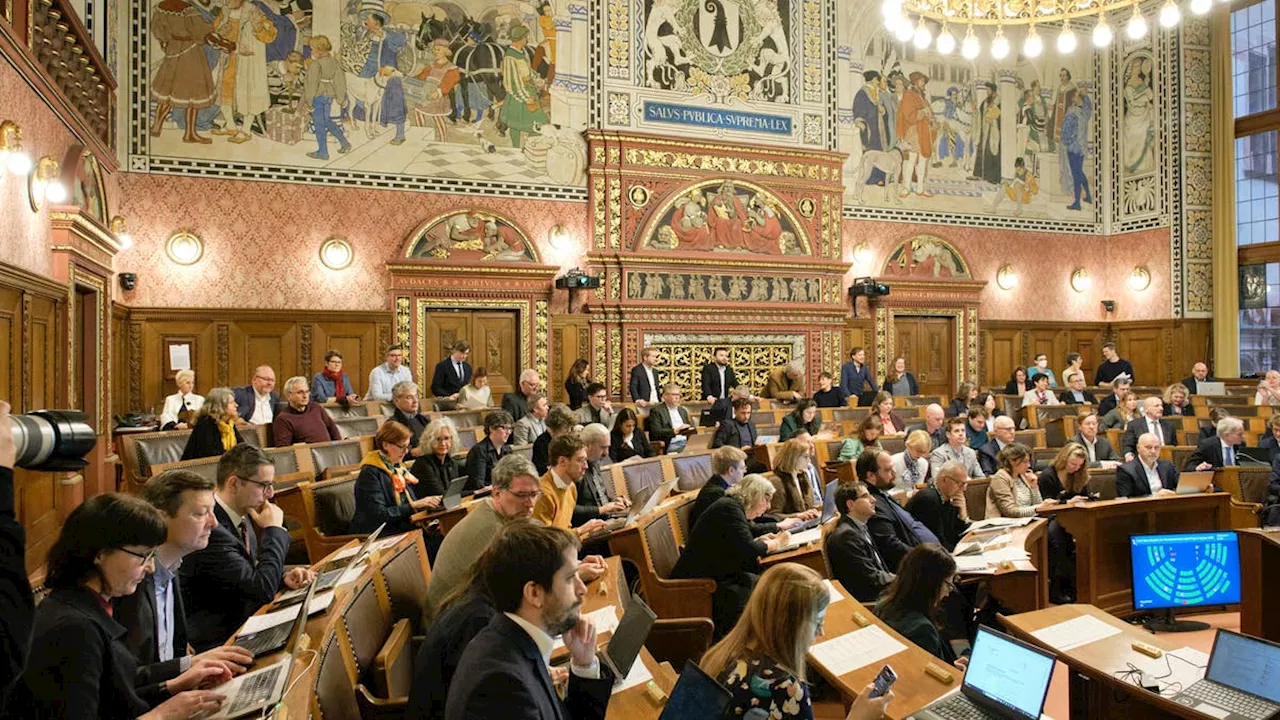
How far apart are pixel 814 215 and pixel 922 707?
13.2m

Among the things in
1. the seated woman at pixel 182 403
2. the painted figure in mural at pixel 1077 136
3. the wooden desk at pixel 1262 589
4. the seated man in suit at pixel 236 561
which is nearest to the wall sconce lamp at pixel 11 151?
the seated woman at pixel 182 403

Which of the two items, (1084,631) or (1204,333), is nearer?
(1084,631)

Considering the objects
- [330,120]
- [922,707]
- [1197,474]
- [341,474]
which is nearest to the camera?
[922,707]

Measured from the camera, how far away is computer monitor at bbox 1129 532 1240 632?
226 inches

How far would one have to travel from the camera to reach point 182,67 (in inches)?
476

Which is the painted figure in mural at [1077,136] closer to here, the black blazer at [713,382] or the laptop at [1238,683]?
the black blazer at [713,382]

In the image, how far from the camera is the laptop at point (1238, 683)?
341cm

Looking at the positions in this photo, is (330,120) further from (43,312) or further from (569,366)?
(43,312)

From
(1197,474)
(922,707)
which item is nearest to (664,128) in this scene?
(1197,474)

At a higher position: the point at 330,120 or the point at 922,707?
the point at 330,120

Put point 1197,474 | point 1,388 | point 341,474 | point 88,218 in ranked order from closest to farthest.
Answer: point 1,388, point 341,474, point 1197,474, point 88,218

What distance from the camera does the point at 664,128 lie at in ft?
48.2

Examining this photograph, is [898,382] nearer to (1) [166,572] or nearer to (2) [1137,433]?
(2) [1137,433]

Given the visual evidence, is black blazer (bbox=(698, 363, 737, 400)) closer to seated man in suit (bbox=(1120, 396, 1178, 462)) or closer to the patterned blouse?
seated man in suit (bbox=(1120, 396, 1178, 462))
